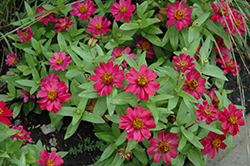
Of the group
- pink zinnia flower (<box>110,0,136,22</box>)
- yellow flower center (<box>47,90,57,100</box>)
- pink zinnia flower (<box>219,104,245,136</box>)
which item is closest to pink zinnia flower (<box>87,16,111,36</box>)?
pink zinnia flower (<box>110,0,136,22</box>)

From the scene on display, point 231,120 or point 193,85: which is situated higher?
point 193,85

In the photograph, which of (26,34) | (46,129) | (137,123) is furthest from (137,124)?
(26,34)

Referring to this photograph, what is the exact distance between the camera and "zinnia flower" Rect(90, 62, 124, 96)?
1.32 metres

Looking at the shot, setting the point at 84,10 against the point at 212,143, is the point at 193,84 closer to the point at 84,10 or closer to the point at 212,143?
the point at 212,143

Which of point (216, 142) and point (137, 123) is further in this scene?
point (216, 142)

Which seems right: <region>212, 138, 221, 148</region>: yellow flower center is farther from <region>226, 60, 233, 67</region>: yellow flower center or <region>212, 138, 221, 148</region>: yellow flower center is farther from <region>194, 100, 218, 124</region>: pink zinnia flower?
<region>226, 60, 233, 67</region>: yellow flower center

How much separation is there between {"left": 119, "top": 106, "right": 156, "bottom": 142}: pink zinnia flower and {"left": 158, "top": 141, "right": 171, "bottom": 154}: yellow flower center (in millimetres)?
189

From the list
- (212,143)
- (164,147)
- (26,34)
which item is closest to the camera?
(164,147)

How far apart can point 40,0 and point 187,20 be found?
1.59m

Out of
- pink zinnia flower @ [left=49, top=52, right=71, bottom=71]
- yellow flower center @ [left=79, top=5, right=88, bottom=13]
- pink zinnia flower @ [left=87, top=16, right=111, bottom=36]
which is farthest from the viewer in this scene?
yellow flower center @ [left=79, top=5, right=88, bottom=13]

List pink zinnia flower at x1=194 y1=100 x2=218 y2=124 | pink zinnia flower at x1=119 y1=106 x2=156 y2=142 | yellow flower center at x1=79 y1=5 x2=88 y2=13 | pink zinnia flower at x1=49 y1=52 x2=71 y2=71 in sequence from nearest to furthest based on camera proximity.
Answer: pink zinnia flower at x1=119 y1=106 x2=156 y2=142 → pink zinnia flower at x1=194 y1=100 x2=218 y2=124 → pink zinnia flower at x1=49 y1=52 x2=71 y2=71 → yellow flower center at x1=79 y1=5 x2=88 y2=13

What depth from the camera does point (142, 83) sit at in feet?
4.07

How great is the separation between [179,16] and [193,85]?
0.56m

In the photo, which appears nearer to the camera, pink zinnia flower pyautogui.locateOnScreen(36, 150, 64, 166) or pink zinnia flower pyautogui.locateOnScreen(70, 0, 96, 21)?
pink zinnia flower pyautogui.locateOnScreen(36, 150, 64, 166)
